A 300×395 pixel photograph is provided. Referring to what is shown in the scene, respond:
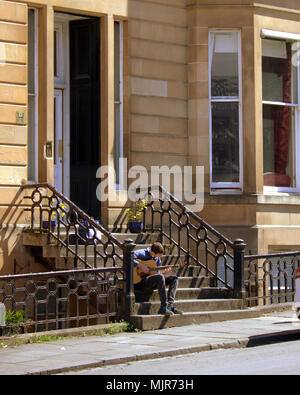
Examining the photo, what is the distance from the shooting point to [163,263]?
15398mm

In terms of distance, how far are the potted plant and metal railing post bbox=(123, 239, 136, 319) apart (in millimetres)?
2772

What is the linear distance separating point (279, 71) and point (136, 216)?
4.89 meters

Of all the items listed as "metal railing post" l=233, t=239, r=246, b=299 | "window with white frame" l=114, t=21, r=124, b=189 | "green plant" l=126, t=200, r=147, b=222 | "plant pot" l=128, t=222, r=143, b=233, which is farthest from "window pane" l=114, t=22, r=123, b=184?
"metal railing post" l=233, t=239, r=246, b=299

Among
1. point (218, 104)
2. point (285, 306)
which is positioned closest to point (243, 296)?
point (285, 306)

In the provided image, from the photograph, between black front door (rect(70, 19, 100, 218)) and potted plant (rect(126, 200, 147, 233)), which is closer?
potted plant (rect(126, 200, 147, 233))

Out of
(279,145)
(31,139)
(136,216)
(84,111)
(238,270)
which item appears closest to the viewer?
(238,270)

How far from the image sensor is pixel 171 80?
57.2 feet

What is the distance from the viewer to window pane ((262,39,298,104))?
18203mm

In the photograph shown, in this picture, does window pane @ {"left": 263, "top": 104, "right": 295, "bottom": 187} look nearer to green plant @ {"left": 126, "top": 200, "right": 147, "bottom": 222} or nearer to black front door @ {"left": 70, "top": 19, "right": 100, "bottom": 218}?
green plant @ {"left": 126, "top": 200, "right": 147, "bottom": 222}

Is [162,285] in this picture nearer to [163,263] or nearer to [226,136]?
[163,263]

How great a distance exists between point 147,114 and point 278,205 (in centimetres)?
336

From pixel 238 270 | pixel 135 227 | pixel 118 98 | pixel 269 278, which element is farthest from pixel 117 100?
pixel 269 278
